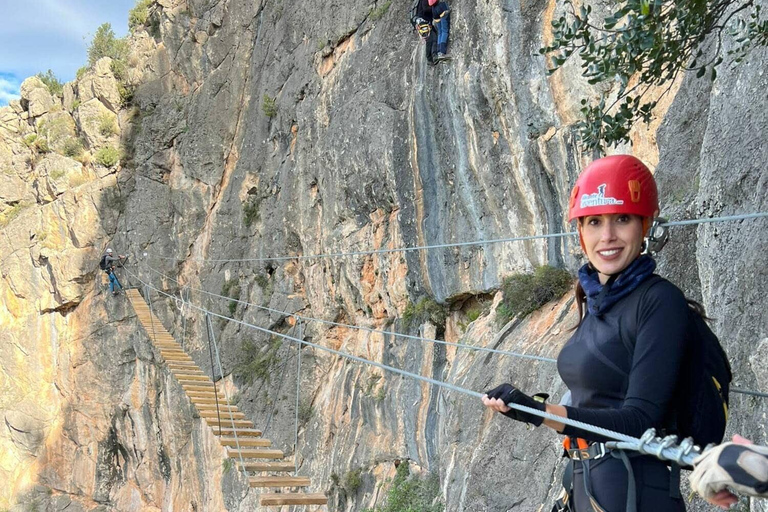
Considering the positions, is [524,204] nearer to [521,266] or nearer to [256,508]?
[521,266]

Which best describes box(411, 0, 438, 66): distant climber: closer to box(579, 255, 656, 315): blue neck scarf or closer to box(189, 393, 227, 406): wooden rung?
box(189, 393, 227, 406): wooden rung

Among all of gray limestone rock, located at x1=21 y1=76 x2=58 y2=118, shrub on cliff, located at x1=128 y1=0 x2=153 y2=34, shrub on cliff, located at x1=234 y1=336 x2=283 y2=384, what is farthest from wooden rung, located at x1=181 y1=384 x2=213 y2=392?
gray limestone rock, located at x1=21 y1=76 x2=58 y2=118

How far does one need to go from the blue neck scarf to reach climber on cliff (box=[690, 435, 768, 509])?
0.62m

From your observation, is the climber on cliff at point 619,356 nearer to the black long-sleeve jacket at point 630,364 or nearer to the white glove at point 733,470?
the black long-sleeve jacket at point 630,364

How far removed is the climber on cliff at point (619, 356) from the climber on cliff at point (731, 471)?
32 centimetres

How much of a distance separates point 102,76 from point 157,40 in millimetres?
2251

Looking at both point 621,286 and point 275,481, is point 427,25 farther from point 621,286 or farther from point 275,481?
point 621,286

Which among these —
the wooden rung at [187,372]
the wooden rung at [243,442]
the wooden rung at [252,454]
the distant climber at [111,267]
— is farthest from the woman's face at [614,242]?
the distant climber at [111,267]

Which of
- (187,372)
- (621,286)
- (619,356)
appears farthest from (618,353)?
(187,372)

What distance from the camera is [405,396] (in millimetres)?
11398

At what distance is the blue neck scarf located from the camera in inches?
91.6

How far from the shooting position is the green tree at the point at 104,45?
26.7 meters

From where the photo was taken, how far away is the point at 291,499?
26.1 feet

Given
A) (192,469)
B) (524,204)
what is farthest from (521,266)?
(192,469)
